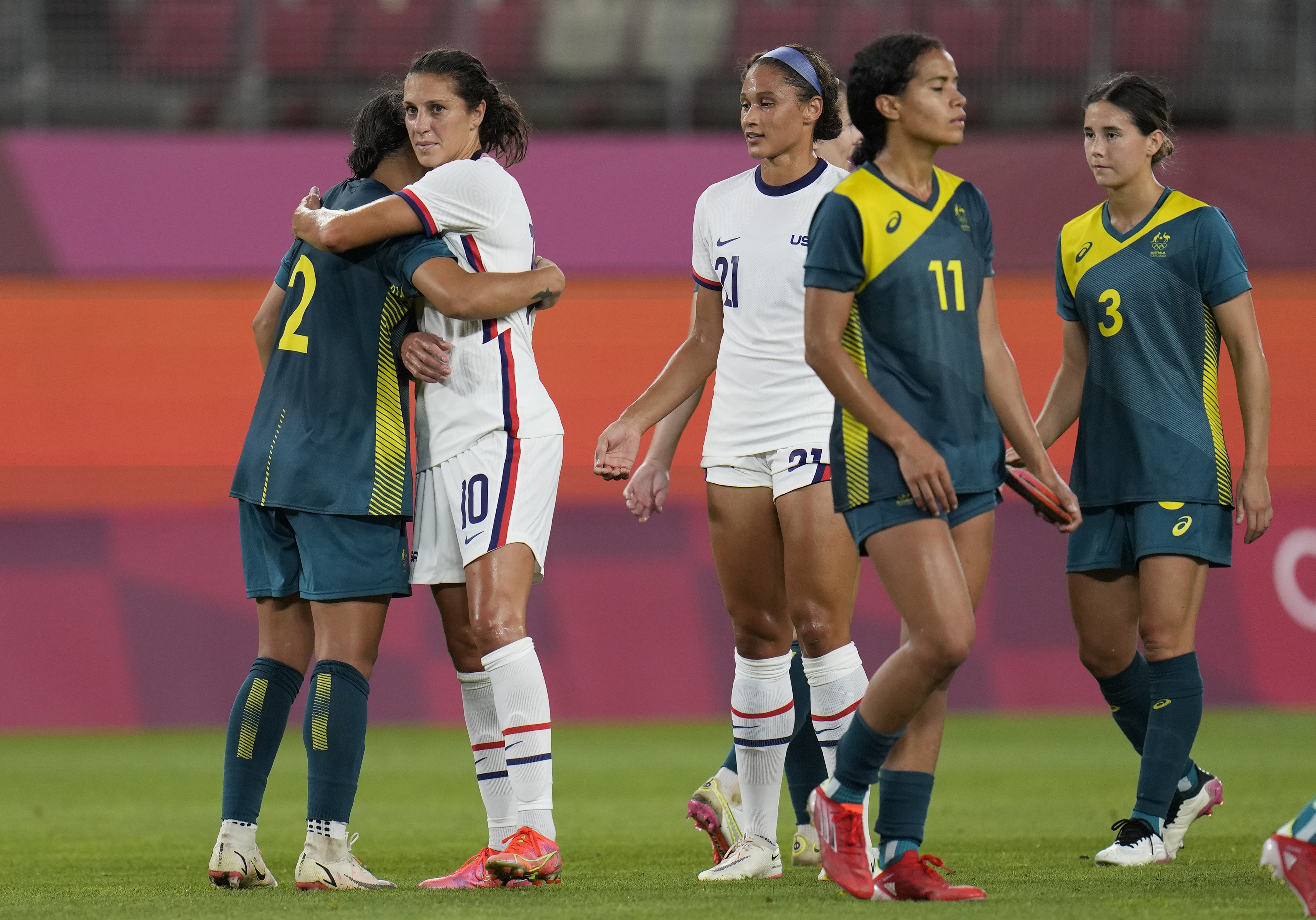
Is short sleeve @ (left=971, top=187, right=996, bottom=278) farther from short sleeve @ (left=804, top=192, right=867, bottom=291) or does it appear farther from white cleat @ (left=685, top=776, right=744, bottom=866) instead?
white cleat @ (left=685, top=776, right=744, bottom=866)

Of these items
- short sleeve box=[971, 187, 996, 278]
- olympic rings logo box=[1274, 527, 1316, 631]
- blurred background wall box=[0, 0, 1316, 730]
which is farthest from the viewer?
olympic rings logo box=[1274, 527, 1316, 631]

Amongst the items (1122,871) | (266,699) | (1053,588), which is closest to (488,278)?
(266,699)

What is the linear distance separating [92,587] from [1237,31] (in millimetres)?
9460

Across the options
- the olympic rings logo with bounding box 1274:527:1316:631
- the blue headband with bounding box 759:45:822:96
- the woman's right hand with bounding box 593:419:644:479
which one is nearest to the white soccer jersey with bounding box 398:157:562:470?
the woman's right hand with bounding box 593:419:644:479

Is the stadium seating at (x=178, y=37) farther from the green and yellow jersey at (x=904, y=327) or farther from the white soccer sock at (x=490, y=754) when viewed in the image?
the green and yellow jersey at (x=904, y=327)

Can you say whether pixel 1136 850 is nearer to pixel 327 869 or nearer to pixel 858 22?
pixel 327 869

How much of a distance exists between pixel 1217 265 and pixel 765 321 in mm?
1370

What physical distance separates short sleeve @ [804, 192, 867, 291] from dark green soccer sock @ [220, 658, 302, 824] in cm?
193

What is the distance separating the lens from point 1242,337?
4887 millimetres

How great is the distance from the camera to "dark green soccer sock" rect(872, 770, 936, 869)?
3971 mm

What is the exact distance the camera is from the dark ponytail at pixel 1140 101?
496 centimetres

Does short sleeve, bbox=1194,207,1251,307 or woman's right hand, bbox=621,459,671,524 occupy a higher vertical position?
short sleeve, bbox=1194,207,1251,307

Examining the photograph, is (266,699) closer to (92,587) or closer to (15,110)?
(92,587)

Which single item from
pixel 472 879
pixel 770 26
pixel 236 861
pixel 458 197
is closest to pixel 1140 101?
pixel 458 197
